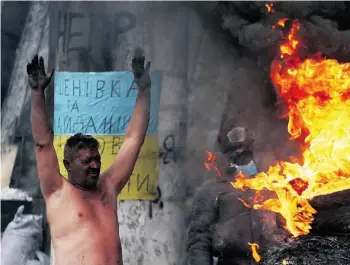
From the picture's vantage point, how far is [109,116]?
6.59m

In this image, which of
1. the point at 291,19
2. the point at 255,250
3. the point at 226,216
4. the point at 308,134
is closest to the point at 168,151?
the point at 226,216

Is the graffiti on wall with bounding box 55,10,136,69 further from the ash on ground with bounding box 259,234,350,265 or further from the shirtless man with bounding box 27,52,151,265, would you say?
the ash on ground with bounding box 259,234,350,265

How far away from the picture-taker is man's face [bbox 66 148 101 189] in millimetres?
4230

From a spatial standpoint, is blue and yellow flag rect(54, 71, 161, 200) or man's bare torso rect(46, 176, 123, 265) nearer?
man's bare torso rect(46, 176, 123, 265)

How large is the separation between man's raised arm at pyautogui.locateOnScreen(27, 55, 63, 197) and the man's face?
0.17 meters

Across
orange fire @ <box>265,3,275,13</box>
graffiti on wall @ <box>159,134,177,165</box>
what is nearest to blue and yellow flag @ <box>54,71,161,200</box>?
graffiti on wall @ <box>159,134,177,165</box>

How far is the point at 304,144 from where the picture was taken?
6613mm

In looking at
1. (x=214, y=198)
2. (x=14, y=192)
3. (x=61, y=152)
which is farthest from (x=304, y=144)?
(x=14, y=192)

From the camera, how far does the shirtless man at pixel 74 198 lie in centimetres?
406

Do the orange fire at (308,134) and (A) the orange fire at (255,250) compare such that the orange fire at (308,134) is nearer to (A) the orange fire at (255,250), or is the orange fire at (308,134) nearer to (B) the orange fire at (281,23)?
(B) the orange fire at (281,23)

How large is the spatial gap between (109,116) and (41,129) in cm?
255

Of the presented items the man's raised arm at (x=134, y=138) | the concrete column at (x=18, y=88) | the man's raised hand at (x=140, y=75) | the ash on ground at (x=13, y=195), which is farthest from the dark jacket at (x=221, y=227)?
the concrete column at (x=18, y=88)

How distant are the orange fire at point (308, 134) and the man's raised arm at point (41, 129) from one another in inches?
78.1

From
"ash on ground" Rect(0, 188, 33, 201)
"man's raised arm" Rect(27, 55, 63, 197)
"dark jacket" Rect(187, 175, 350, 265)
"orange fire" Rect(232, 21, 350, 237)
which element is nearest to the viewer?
"man's raised arm" Rect(27, 55, 63, 197)
